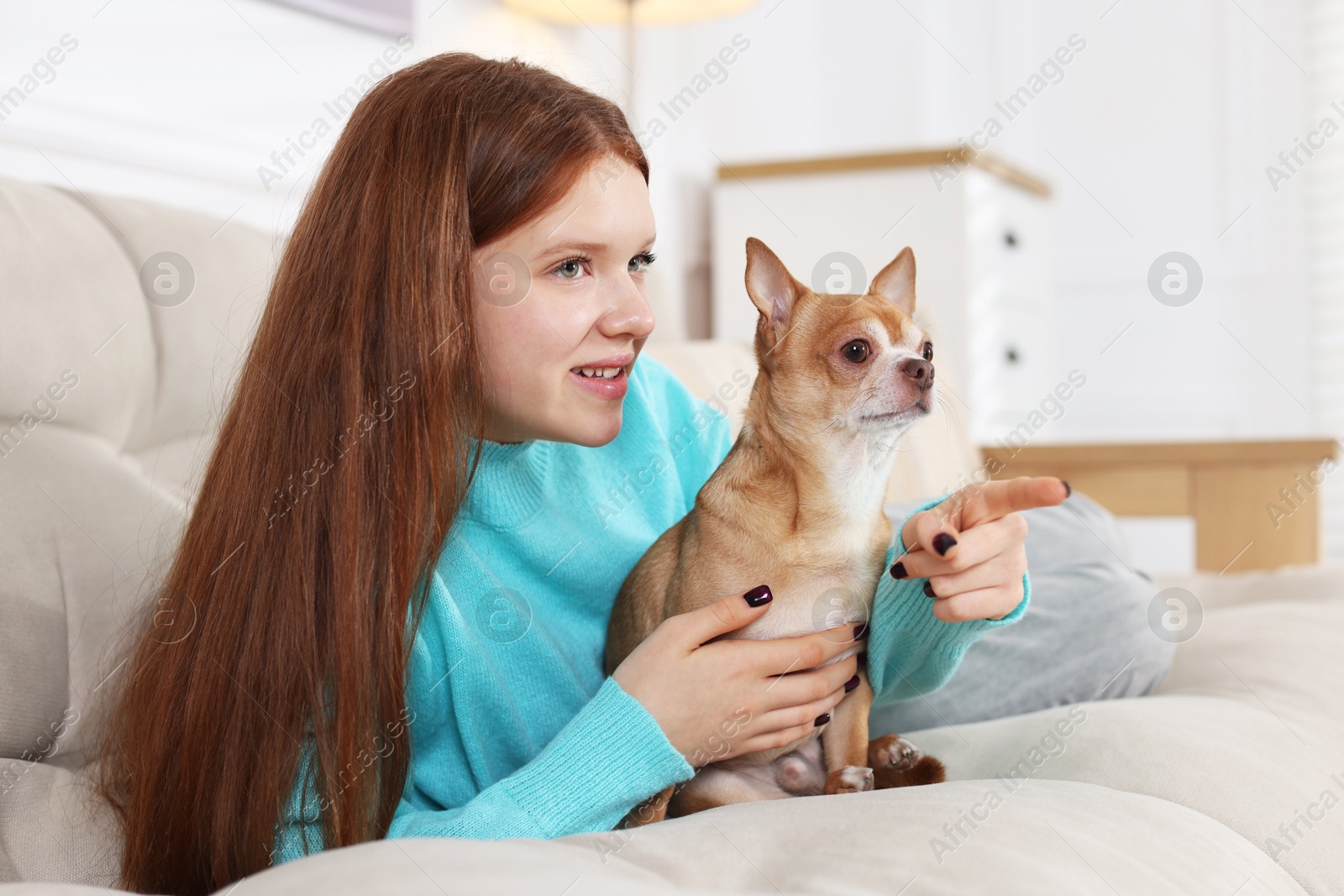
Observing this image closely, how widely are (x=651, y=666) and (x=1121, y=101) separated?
158 inches

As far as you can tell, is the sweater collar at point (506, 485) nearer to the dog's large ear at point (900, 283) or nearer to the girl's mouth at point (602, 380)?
the girl's mouth at point (602, 380)

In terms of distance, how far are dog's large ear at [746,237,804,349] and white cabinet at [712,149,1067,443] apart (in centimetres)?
184

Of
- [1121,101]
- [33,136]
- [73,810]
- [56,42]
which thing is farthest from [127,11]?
[1121,101]

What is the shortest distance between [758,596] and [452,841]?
348 millimetres

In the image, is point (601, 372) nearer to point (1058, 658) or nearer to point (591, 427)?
point (591, 427)

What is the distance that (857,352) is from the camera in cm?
97

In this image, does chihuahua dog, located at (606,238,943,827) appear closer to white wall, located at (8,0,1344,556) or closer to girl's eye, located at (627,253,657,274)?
girl's eye, located at (627,253,657,274)

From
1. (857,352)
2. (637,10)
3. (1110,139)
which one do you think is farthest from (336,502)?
(1110,139)

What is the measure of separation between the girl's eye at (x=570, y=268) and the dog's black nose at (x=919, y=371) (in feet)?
1.01

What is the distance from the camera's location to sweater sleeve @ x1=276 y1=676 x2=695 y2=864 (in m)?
0.94

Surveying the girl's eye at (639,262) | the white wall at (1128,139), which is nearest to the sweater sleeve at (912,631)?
the girl's eye at (639,262)

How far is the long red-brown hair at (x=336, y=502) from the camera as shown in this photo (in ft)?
3.13

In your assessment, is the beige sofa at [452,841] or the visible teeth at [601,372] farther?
the visible teeth at [601,372]

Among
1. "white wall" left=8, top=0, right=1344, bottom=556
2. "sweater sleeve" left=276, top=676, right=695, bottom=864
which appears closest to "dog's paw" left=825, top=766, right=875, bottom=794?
"sweater sleeve" left=276, top=676, right=695, bottom=864
